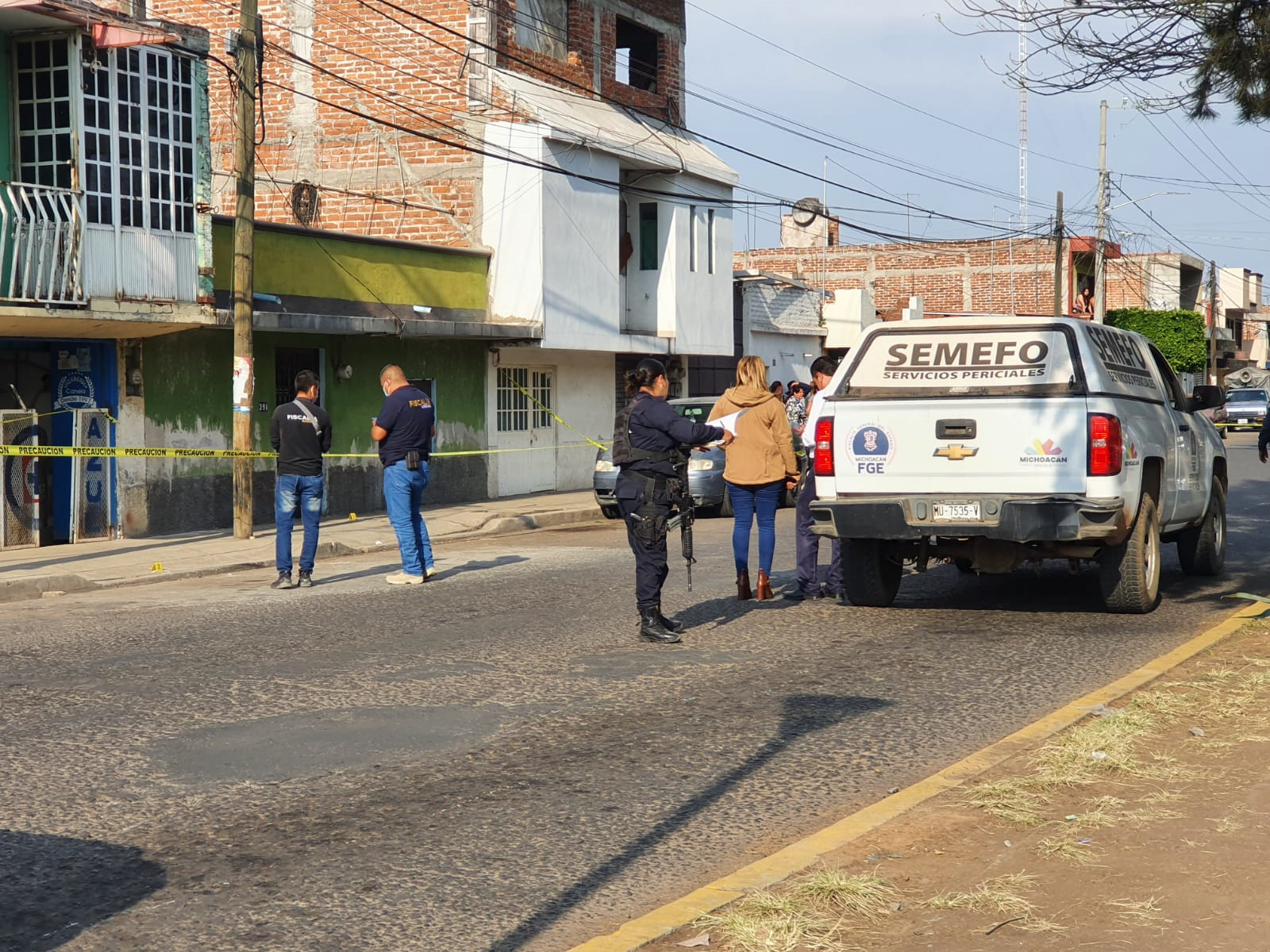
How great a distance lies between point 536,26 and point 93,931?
23.3m

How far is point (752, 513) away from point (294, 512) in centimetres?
439

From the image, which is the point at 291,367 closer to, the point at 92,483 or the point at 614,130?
the point at 92,483

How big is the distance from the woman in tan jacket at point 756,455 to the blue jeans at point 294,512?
402 centimetres

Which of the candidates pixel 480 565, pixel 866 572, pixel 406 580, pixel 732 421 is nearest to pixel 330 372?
pixel 480 565

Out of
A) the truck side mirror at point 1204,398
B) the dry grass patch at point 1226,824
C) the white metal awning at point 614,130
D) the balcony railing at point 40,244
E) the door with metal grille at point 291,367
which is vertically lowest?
the dry grass patch at point 1226,824

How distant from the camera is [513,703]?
7734 millimetres

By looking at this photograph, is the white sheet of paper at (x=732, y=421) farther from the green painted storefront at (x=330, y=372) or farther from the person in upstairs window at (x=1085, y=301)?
the person in upstairs window at (x=1085, y=301)

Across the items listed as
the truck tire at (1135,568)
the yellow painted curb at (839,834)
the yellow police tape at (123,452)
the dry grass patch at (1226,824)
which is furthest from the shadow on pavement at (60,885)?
the yellow police tape at (123,452)

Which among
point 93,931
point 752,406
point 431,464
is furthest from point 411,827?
point 431,464

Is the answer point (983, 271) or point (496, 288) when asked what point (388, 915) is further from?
point (983, 271)

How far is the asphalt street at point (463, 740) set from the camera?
4789 millimetres

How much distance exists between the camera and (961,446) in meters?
10.1

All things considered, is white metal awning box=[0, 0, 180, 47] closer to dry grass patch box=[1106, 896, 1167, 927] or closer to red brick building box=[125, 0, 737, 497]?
red brick building box=[125, 0, 737, 497]

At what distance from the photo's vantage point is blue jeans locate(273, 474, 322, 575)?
13.2m
